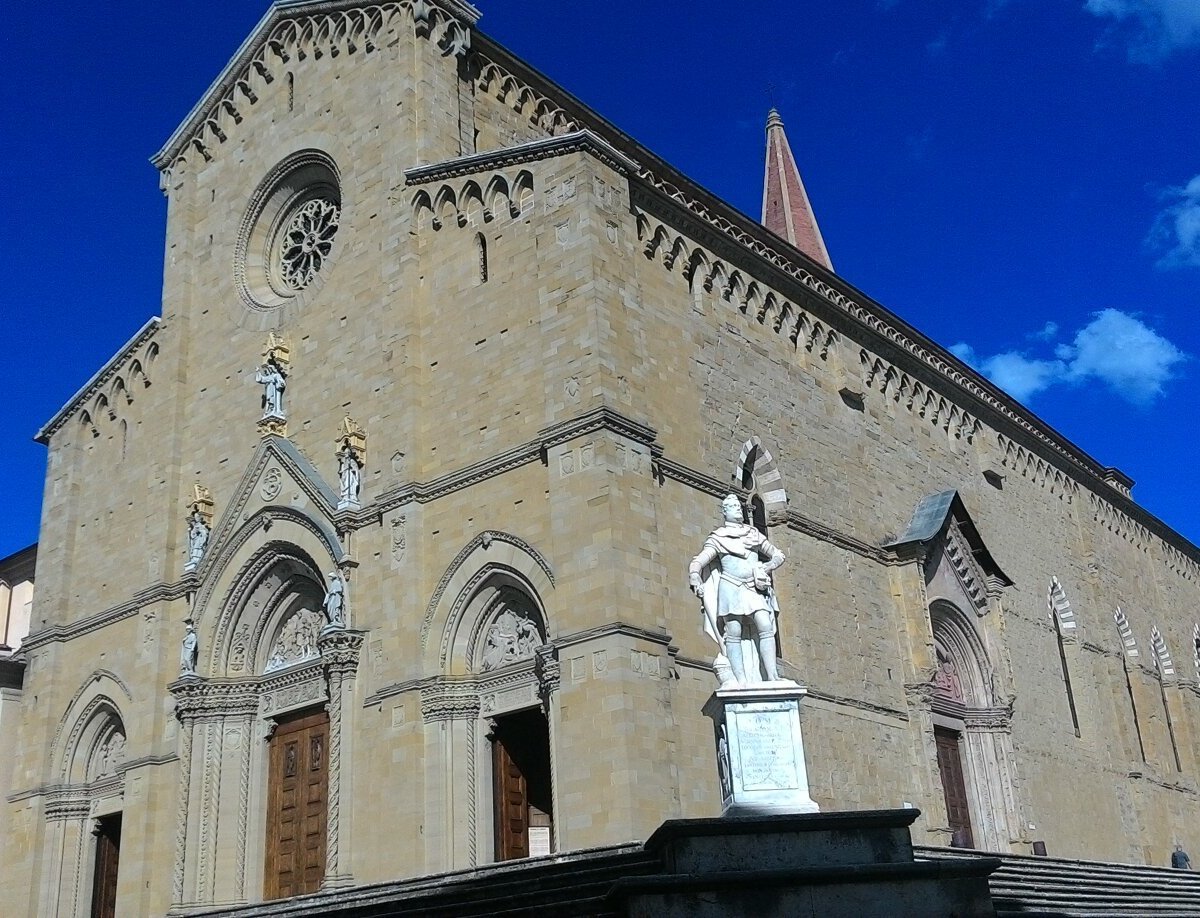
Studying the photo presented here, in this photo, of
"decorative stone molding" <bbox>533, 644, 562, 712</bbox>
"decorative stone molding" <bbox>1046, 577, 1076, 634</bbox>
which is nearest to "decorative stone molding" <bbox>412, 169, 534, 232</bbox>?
"decorative stone molding" <bbox>533, 644, 562, 712</bbox>

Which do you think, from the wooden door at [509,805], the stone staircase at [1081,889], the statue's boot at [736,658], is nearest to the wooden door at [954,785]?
the stone staircase at [1081,889]

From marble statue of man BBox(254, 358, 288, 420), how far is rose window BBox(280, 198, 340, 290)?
1694mm

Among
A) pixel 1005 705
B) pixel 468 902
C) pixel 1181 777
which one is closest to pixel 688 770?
pixel 468 902

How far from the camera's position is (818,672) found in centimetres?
2003

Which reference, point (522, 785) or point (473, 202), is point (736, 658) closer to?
point (522, 785)

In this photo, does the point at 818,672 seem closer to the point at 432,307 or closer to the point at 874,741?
the point at 874,741

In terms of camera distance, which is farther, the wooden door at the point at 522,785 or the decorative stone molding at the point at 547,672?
the wooden door at the point at 522,785

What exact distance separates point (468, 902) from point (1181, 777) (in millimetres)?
24624

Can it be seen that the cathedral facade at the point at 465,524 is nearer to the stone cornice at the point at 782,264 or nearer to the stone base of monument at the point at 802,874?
the stone cornice at the point at 782,264

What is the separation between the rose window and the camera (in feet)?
75.5

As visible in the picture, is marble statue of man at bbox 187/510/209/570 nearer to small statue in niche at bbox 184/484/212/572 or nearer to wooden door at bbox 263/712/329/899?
small statue in niche at bbox 184/484/212/572

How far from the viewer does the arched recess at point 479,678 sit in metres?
17.2

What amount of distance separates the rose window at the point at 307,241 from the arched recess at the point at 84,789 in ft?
25.9

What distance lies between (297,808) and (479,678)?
14.3 ft
